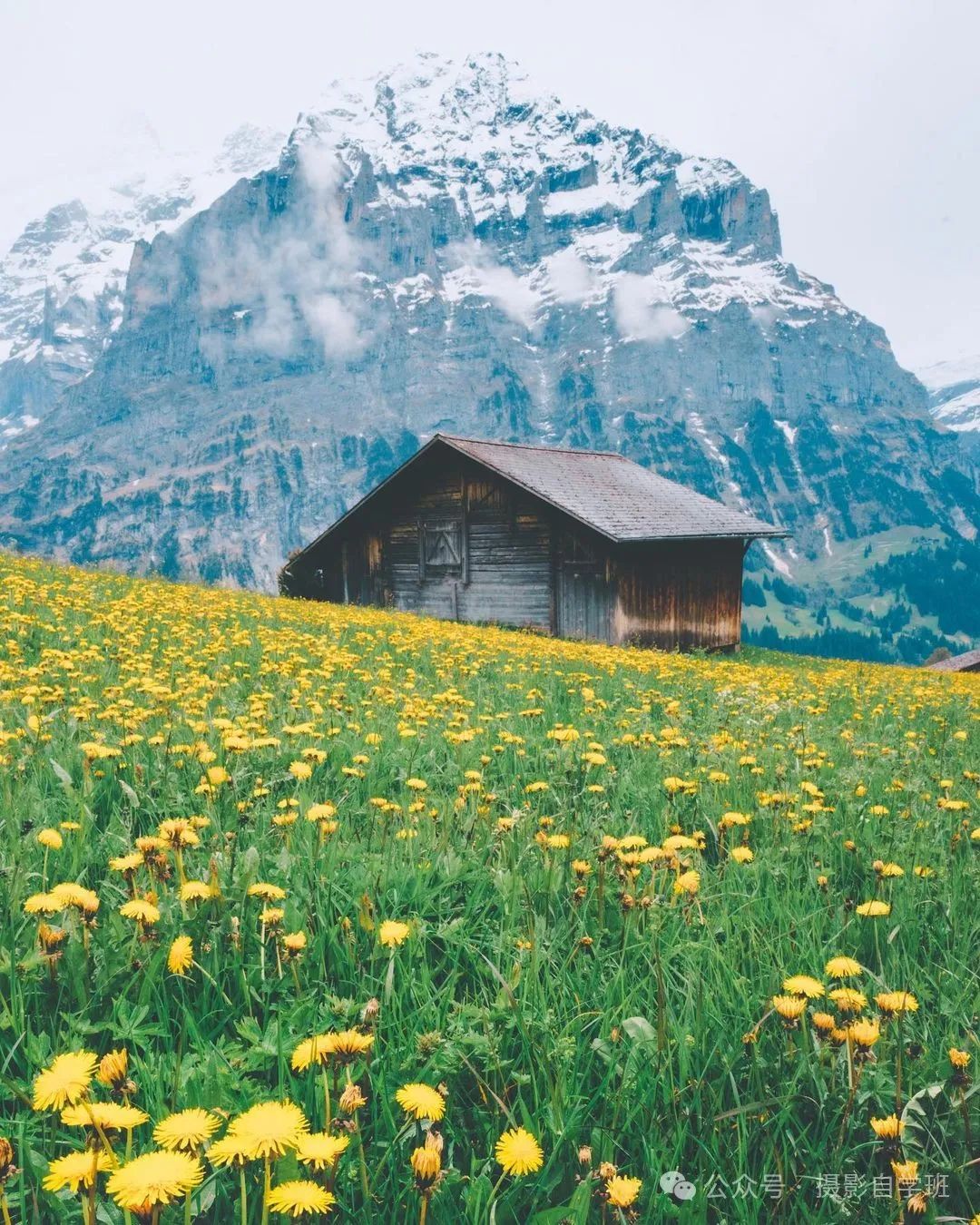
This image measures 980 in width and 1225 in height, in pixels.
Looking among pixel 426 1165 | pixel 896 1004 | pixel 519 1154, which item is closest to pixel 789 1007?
Answer: pixel 896 1004

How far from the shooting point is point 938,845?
371 cm

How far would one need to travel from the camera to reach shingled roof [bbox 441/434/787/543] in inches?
853

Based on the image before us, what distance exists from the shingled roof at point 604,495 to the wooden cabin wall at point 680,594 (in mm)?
761

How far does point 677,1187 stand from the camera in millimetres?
1685

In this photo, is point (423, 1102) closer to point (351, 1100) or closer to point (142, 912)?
point (351, 1100)

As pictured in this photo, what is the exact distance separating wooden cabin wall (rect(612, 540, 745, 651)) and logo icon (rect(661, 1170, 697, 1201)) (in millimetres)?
20597

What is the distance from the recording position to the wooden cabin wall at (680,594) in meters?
22.4

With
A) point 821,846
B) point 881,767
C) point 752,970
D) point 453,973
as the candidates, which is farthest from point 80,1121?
point 881,767

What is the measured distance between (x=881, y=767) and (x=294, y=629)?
7.25 meters

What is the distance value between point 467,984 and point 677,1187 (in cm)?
89

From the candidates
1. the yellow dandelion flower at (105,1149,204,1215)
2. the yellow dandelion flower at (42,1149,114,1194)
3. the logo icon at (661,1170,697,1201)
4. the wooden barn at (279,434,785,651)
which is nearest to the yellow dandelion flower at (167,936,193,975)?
the yellow dandelion flower at (42,1149,114,1194)

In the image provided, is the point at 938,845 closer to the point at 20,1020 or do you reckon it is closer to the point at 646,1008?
the point at 646,1008

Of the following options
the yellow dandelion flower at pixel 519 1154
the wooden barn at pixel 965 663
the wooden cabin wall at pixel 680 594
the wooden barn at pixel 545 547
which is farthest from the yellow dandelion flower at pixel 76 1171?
the wooden barn at pixel 965 663

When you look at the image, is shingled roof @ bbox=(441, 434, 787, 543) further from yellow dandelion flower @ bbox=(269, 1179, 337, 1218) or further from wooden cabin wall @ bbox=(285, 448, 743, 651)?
yellow dandelion flower @ bbox=(269, 1179, 337, 1218)
